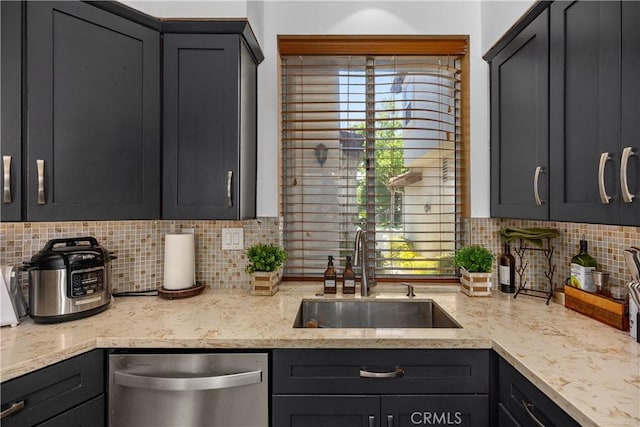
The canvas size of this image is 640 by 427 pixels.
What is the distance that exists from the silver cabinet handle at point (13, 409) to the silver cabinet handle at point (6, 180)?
72 centimetres

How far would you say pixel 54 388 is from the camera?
1.13 meters

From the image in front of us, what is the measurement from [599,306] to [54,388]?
2090mm

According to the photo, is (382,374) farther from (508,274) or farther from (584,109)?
(584,109)

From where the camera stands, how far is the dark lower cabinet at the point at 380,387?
1.29 metres

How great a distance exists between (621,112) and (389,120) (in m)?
1.22

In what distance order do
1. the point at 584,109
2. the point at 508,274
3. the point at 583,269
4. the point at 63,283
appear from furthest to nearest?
the point at 508,274, the point at 583,269, the point at 63,283, the point at 584,109

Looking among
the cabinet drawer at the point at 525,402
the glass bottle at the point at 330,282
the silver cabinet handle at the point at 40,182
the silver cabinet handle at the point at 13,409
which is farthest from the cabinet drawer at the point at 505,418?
the silver cabinet handle at the point at 40,182

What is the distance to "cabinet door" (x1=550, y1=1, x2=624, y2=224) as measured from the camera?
3.62 ft

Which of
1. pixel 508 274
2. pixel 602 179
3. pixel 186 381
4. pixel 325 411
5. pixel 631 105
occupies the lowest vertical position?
pixel 325 411

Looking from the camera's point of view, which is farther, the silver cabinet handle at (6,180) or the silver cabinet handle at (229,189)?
the silver cabinet handle at (229,189)

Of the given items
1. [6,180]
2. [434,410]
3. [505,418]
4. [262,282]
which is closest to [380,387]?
[434,410]

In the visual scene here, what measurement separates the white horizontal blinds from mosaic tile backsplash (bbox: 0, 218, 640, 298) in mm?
231

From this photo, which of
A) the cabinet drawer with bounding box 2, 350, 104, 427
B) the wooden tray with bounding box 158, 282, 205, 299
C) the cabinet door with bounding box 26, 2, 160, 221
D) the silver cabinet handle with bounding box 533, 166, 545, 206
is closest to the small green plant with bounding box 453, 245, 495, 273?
the silver cabinet handle with bounding box 533, 166, 545, 206

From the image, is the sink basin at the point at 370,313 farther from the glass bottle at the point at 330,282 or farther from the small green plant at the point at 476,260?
the small green plant at the point at 476,260
